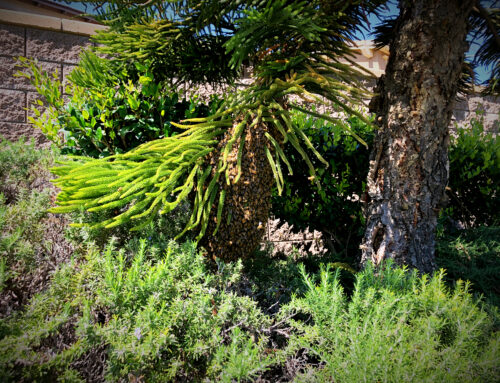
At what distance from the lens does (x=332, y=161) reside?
9.52 ft

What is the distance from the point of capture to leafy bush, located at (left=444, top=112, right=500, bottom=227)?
10.5 ft

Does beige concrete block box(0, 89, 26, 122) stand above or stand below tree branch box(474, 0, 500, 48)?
below

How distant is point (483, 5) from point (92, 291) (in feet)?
9.34

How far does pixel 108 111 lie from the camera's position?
227cm

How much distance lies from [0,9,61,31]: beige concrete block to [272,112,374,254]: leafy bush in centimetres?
295

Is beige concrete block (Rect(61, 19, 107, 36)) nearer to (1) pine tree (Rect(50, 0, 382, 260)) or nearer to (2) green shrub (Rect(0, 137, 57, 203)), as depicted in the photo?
(2) green shrub (Rect(0, 137, 57, 203))

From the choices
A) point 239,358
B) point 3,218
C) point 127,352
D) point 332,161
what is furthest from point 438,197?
point 3,218

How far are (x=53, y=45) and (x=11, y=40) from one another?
39 centimetres

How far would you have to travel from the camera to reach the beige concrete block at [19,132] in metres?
3.57

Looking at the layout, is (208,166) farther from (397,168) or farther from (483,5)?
(483,5)

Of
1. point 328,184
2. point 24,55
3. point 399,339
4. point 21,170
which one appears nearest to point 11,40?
point 24,55

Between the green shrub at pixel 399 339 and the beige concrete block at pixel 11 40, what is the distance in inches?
157

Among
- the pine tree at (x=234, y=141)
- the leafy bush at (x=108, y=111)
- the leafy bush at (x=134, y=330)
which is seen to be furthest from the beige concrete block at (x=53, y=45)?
the leafy bush at (x=134, y=330)

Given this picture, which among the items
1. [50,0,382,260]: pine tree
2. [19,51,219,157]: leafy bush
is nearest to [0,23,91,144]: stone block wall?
[19,51,219,157]: leafy bush
